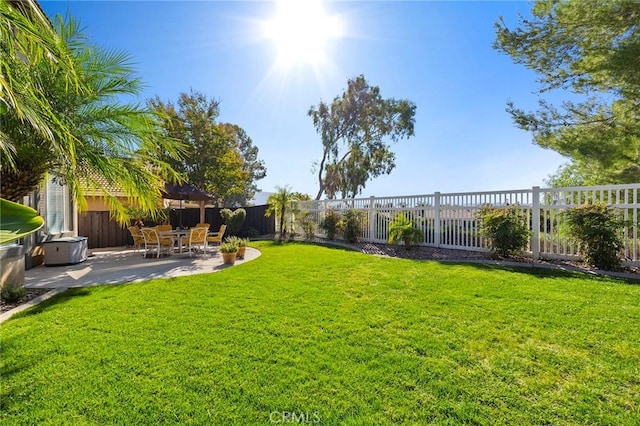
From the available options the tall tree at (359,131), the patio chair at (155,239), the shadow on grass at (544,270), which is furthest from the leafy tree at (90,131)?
the tall tree at (359,131)

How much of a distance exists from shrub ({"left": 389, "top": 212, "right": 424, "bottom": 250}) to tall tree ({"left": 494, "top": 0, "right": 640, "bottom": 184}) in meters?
4.48

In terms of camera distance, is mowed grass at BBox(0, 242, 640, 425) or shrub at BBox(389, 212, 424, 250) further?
shrub at BBox(389, 212, 424, 250)

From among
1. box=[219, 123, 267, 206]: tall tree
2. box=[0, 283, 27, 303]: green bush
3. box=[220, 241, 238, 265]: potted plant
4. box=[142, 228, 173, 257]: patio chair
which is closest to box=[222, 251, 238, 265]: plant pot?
box=[220, 241, 238, 265]: potted plant

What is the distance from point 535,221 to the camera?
694cm

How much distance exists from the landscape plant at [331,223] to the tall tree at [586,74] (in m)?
6.93

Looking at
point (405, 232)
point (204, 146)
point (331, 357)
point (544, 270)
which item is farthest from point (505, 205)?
point (204, 146)

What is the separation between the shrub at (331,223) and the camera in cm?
1196

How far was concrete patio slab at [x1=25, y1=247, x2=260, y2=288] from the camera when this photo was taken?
5766 mm

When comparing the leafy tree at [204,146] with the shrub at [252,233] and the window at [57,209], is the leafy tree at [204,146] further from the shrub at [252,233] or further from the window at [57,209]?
the window at [57,209]

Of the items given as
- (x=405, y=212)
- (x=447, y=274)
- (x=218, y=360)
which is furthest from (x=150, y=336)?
(x=405, y=212)

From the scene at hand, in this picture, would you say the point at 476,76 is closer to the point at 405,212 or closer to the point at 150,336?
the point at 405,212

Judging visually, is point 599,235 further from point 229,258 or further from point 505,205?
point 229,258

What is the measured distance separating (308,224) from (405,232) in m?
5.61

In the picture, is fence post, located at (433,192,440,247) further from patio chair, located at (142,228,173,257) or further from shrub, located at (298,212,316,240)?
patio chair, located at (142,228,173,257)
